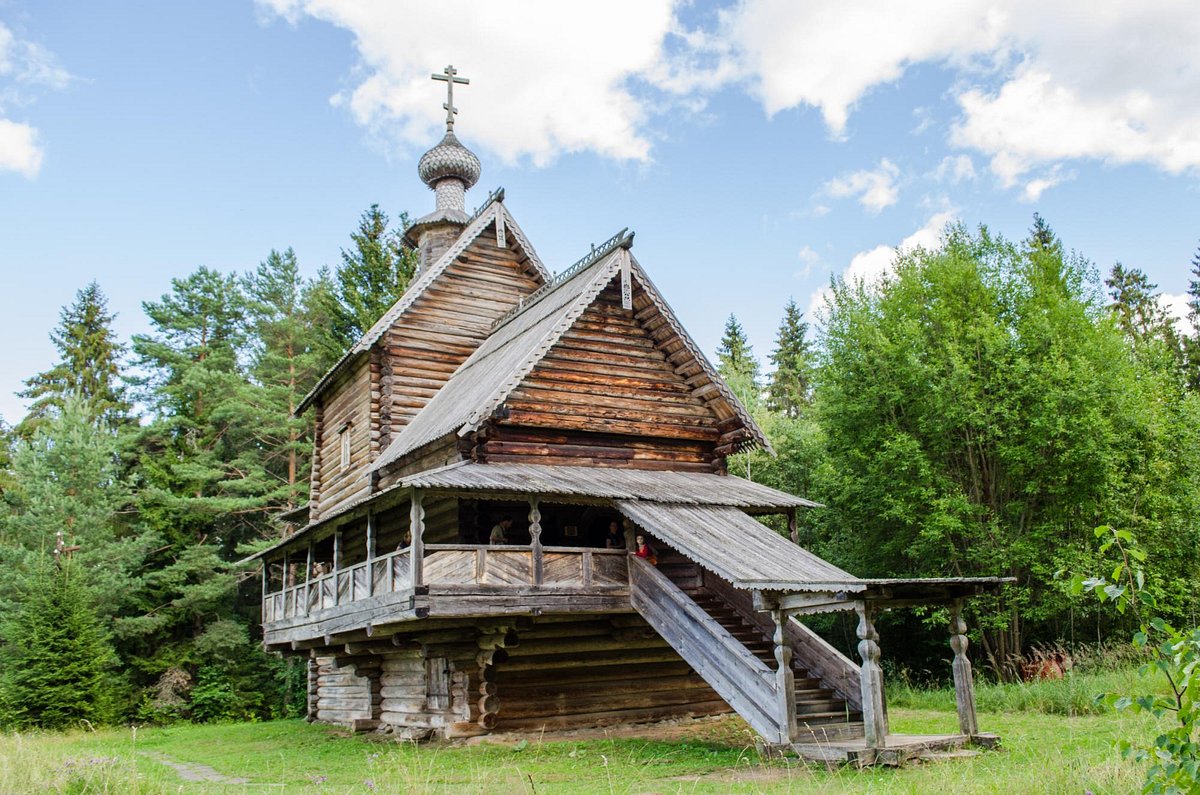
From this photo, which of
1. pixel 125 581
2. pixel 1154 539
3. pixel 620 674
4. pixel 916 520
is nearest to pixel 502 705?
pixel 620 674

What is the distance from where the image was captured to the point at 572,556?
606 inches

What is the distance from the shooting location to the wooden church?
1309cm

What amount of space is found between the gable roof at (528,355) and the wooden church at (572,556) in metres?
0.06

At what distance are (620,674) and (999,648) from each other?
11496 millimetres

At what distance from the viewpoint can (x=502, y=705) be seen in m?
16.5

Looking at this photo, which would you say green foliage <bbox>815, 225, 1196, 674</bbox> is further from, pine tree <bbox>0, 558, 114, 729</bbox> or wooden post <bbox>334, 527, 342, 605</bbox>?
pine tree <bbox>0, 558, 114, 729</bbox>

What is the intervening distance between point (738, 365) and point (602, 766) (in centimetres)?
3645

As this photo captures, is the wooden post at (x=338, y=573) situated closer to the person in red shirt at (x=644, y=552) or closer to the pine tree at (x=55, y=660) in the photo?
the person in red shirt at (x=644, y=552)

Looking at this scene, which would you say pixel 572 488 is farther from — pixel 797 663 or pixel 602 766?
pixel 797 663

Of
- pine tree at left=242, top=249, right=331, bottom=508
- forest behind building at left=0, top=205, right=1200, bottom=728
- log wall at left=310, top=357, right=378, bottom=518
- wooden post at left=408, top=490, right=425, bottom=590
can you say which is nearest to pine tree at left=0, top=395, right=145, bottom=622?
forest behind building at left=0, top=205, right=1200, bottom=728

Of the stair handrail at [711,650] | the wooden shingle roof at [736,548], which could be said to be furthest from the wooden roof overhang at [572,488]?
the stair handrail at [711,650]

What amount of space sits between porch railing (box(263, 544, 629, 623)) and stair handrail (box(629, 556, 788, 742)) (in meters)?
0.53

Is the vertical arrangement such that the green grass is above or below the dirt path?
above

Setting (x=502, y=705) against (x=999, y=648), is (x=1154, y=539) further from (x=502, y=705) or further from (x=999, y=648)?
(x=502, y=705)
